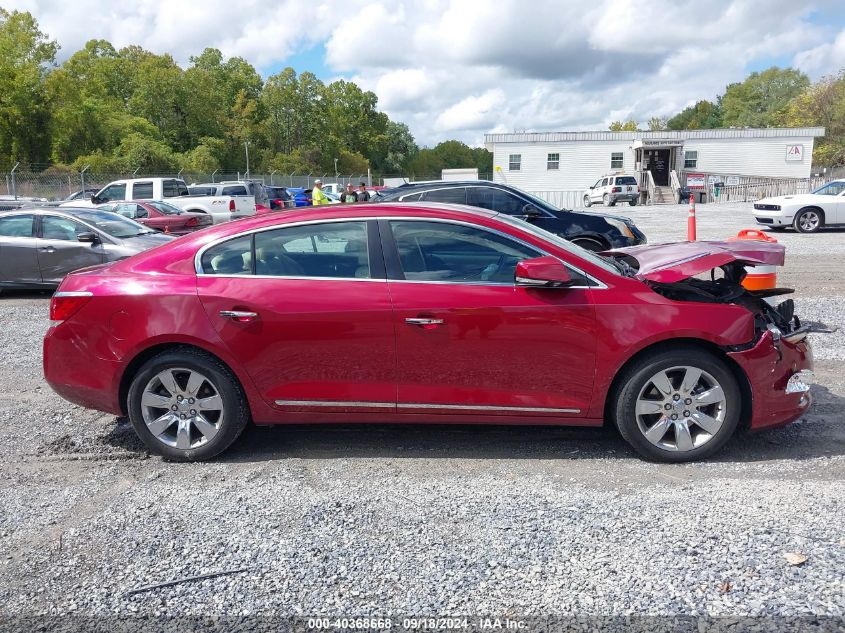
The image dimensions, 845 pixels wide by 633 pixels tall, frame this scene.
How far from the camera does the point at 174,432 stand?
4.36m

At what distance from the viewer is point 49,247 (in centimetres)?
1084

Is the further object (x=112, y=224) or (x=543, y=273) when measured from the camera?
(x=112, y=224)

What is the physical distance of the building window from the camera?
42.8 meters

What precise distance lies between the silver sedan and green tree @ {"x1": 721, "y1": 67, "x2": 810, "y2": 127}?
9725cm

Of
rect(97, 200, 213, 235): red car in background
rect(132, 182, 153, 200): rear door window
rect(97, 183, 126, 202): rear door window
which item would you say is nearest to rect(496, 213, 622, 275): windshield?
rect(97, 200, 213, 235): red car in background

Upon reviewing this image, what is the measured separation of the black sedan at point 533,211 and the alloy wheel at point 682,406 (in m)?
6.80

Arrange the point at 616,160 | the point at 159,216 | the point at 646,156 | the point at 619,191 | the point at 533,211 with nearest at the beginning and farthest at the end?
the point at 533,211, the point at 159,216, the point at 619,191, the point at 616,160, the point at 646,156

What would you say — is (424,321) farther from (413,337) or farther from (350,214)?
(350,214)

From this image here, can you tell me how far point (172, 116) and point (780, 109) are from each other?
238 feet

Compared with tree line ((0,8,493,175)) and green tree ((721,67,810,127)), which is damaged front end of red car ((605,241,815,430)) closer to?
tree line ((0,8,493,175))

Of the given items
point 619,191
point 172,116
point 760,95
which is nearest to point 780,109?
point 760,95

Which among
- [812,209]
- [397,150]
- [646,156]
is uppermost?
[397,150]

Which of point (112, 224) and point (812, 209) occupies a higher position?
point (812, 209)

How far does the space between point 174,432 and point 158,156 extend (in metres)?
51.3
